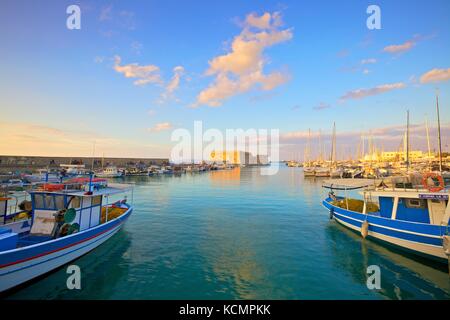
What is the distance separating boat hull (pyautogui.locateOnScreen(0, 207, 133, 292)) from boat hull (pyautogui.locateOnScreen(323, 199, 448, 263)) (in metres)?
19.2

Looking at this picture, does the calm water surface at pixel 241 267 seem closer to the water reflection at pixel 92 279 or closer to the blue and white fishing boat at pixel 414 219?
the water reflection at pixel 92 279

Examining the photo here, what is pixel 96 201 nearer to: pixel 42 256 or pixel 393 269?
pixel 42 256

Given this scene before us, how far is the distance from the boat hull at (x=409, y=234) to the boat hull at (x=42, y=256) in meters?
19.2

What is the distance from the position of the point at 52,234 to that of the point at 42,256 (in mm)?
1831

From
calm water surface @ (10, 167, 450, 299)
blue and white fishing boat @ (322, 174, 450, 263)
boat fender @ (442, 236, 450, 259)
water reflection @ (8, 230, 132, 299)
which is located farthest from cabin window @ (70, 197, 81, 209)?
boat fender @ (442, 236, 450, 259)

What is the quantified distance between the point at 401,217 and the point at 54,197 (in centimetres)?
2215

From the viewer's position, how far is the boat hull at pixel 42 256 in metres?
9.59

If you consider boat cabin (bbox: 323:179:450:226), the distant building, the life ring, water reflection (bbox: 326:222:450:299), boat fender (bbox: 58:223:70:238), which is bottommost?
water reflection (bbox: 326:222:450:299)

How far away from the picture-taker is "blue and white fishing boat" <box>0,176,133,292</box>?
32.4 ft

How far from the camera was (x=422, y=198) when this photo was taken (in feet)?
47.1

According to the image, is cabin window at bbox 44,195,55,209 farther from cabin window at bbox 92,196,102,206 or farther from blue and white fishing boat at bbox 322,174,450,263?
blue and white fishing boat at bbox 322,174,450,263

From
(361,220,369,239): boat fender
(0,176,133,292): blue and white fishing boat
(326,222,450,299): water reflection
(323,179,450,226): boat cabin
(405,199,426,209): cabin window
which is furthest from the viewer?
(361,220,369,239): boat fender

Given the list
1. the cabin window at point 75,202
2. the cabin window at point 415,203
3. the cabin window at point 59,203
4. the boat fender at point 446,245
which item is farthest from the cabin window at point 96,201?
the cabin window at point 415,203

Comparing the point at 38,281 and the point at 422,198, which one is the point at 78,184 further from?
the point at 422,198
